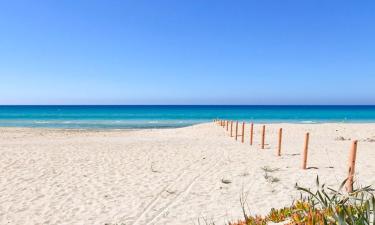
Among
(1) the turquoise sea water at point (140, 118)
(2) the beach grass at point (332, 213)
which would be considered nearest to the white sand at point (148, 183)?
(2) the beach grass at point (332, 213)

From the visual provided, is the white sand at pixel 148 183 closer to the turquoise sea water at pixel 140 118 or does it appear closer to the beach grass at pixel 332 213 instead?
the beach grass at pixel 332 213

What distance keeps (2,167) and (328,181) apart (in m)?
11.8

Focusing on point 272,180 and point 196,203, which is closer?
point 196,203

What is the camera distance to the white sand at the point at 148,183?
26.1 ft

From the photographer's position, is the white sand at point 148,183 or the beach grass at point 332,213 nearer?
the beach grass at point 332,213

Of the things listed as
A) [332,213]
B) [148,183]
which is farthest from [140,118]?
[332,213]

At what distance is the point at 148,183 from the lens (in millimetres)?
10750

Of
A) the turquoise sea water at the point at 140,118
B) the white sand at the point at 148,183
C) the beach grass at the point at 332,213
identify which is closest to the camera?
the beach grass at the point at 332,213

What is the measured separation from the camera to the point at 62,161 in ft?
47.4

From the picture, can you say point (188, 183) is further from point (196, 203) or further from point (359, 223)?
point (359, 223)

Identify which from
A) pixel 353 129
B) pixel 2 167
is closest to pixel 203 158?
pixel 2 167

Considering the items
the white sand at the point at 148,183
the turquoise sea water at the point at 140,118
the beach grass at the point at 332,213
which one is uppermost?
the beach grass at the point at 332,213

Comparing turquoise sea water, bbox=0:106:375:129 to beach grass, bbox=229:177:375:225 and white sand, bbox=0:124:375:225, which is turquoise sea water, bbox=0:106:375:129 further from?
beach grass, bbox=229:177:375:225

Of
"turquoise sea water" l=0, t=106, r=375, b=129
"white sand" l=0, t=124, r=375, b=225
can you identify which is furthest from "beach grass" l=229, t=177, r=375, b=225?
"turquoise sea water" l=0, t=106, r=375, b=129
